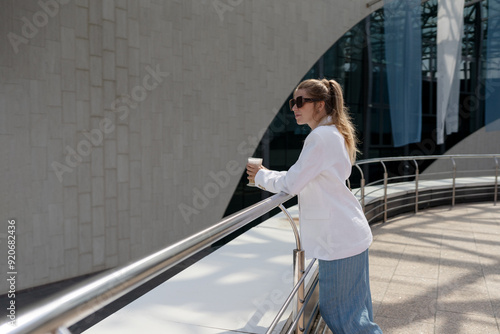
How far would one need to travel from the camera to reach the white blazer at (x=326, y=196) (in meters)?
1.41

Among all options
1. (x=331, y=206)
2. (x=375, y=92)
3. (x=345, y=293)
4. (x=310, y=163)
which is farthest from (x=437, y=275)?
(x=375, y=92)

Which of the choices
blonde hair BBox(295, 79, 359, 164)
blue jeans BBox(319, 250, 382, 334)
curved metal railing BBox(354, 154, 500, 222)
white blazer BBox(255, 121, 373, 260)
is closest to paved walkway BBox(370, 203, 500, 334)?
curved metal railing BBox(354, 154, 500, 222)

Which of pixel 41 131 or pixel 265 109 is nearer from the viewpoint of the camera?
pixel 41 131

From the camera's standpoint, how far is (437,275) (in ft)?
11.4

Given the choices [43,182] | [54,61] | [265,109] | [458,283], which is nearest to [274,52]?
[265,109]

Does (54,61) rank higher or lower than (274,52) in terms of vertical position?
lower

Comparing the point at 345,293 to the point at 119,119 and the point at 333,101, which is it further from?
the point at 119,119

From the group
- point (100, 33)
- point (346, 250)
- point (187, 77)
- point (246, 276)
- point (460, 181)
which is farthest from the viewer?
point (460, 181)

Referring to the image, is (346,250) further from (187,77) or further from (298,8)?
(298,8)

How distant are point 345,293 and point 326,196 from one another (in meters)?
0.38

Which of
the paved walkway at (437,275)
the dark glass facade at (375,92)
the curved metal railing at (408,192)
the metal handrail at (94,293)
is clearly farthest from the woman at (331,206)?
the dark glass facade at (375,92)

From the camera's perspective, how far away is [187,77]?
5285mm

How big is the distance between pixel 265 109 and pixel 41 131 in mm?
3364

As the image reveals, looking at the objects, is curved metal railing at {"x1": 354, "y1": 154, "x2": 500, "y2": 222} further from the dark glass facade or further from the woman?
the woman
